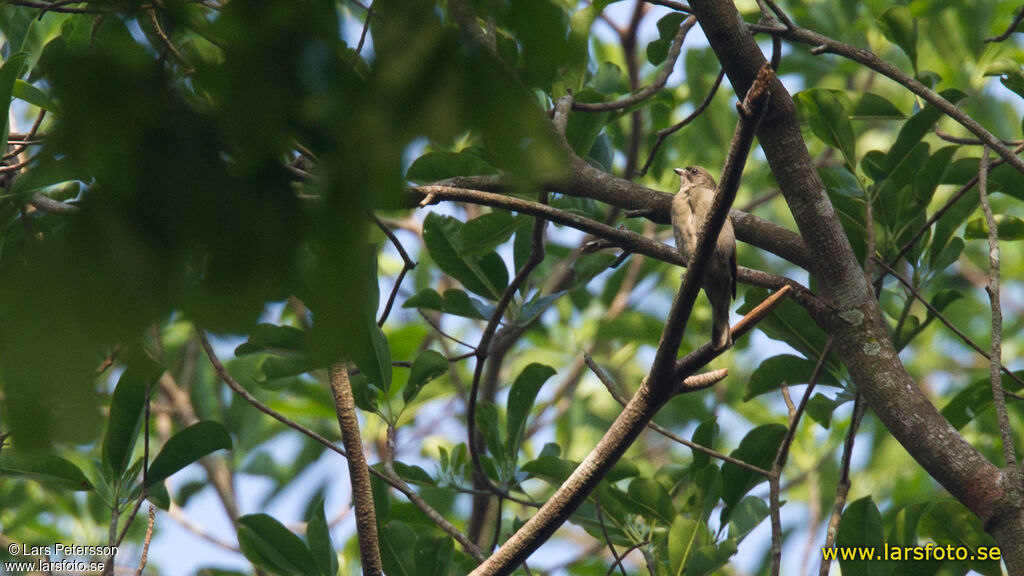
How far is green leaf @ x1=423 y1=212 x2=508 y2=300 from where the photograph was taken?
11.0 ft

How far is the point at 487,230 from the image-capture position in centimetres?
327

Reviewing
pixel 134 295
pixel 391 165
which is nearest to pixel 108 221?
Answer: pixel 134 295

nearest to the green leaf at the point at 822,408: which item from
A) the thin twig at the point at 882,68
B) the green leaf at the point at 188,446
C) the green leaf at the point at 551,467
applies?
the green leaf at the point at 551,467

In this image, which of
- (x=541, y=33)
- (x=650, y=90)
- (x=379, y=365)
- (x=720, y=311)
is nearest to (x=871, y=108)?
(x=650, y=90)

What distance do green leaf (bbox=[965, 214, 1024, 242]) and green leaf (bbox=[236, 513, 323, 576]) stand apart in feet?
8.56

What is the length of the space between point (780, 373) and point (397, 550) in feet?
4.99

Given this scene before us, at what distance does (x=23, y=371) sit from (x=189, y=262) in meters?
0.21

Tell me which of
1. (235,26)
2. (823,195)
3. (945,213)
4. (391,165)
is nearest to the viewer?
(391,165)

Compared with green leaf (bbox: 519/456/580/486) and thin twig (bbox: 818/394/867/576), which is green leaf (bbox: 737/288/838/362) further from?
green leaf (bbox: 519/456/580/486)

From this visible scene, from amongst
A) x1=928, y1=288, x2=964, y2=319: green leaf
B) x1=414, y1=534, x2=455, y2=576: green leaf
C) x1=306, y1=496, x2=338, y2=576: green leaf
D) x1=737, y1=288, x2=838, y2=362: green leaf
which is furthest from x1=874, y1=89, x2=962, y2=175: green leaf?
x1=306, y1=496, x2=338, y2=576: green leaf

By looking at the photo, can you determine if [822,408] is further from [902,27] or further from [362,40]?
[362,40]

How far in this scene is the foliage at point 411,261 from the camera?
37.9 inches

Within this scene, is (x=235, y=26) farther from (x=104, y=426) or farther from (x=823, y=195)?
(x=823, y=195)

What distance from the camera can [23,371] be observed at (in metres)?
0.94
